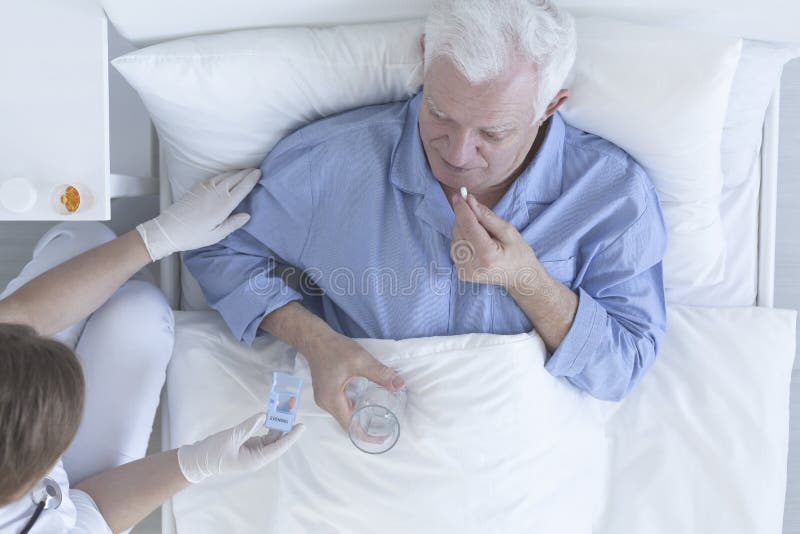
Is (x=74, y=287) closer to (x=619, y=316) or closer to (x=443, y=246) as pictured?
(x=443, y=246)

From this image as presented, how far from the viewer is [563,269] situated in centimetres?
124

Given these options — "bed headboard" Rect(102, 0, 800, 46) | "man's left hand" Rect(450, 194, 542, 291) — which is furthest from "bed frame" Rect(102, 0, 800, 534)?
"man's left hand" Rect(450, 194, 542, 291)

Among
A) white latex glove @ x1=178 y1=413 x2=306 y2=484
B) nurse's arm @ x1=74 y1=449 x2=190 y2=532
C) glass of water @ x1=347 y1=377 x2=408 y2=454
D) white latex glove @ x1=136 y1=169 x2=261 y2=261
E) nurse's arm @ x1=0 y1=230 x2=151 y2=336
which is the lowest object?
nurse's arm @ x1=74 y1=449 x2=190 y2=532

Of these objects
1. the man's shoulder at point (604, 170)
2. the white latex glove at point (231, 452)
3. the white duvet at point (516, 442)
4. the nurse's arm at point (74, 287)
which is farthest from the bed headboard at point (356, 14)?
the white latex glove at point (231, 452)

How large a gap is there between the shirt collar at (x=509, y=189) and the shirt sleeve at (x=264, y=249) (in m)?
0.17

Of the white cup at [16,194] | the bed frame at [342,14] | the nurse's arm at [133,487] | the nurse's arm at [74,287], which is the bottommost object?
the nurse's arm at [133,487]

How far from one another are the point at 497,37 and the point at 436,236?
13.5 inches

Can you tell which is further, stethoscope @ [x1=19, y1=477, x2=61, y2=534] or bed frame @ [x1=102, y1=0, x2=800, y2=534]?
bed frame @ [x1=102, y1=0, x2=800, y2=534]

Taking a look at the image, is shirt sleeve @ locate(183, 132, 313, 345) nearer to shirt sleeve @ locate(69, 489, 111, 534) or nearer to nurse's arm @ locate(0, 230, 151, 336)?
nurse's arm @ locate(0, 230, 151, 336)

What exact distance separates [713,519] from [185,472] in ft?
3.02

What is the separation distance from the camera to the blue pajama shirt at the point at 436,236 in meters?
1.22

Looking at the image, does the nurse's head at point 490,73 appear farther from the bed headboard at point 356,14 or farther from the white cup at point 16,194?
the white cup at point 16,194

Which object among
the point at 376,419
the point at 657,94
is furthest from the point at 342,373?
the point at 657,94

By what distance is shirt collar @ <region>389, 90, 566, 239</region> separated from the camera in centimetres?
121
